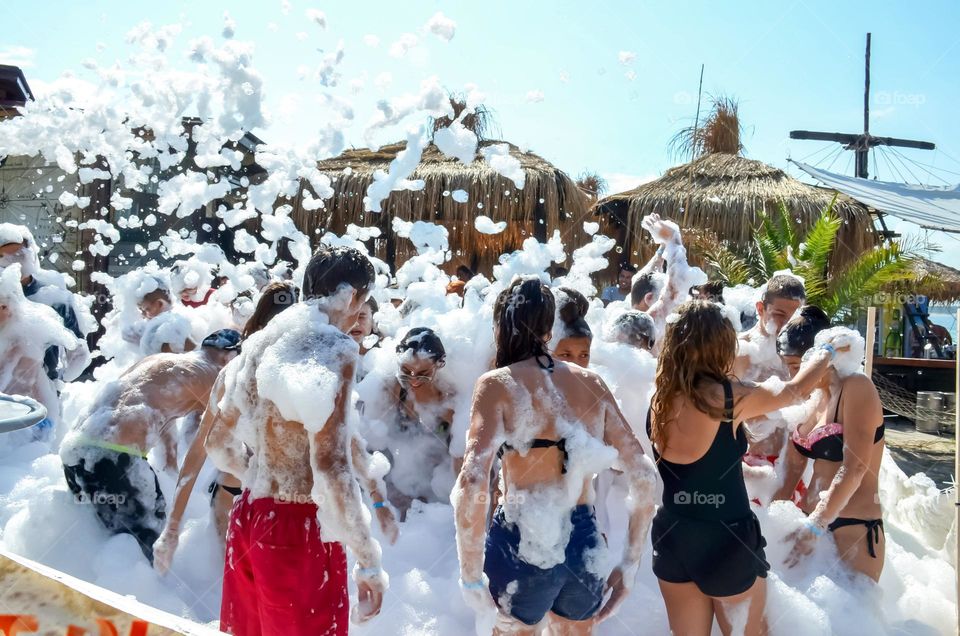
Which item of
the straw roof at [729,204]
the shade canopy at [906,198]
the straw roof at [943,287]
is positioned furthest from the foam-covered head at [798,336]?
the straw roof at [943,287]

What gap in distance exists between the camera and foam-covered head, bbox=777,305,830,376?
3.38m

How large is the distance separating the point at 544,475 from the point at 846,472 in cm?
130

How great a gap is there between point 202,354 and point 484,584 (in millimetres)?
1653

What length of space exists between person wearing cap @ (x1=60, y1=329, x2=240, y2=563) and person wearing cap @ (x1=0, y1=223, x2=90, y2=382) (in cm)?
180

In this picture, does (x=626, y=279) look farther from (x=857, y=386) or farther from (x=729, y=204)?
(x=857, y=386)

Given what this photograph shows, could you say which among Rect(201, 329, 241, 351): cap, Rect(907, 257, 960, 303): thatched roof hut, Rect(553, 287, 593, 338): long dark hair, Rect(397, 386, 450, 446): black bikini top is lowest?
Rect(907, 257, 960, 303): thatched roof hut

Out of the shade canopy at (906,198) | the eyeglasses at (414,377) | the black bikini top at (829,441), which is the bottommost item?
the black bikini top at (829,441)

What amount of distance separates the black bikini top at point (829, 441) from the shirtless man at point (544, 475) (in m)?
1.07

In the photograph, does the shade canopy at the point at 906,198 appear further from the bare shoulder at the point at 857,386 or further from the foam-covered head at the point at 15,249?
the foam-covered head at the point at 15,249

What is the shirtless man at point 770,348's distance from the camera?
3.90 metres

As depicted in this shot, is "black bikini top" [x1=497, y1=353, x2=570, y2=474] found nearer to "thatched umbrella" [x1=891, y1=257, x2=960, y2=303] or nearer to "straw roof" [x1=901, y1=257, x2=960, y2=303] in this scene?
"thatched umbrella" [x1=891, y1=257, x2=960, y2=303]

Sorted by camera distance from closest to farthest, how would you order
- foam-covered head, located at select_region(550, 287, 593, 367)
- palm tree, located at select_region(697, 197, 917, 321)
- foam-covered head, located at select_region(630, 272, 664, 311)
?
foam-covered head, located at select_region(550, 287, 593, 367) < foam-covered head, located at select_region(630, 272, 664, 311) < palm tree, located at select_region(697, 197, 917, 321)

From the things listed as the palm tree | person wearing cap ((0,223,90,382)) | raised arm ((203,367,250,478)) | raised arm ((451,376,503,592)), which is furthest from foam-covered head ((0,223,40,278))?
the palm tree

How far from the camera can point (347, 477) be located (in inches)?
84.0
